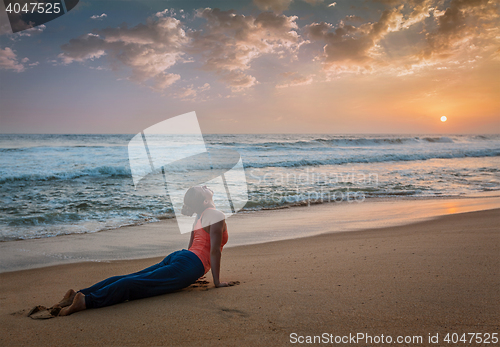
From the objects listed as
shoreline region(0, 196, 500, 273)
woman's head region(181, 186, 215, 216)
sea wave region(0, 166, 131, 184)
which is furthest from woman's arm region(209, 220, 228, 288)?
sea wave region(0, 166, 131, 184)

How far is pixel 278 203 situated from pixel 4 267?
640 cm

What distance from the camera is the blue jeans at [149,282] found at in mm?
2602

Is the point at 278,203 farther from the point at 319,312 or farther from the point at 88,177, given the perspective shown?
the point at 88,177

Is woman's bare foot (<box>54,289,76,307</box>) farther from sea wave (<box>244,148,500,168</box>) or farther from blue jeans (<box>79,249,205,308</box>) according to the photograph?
sea wave (<box>244,148,500,168</box>)

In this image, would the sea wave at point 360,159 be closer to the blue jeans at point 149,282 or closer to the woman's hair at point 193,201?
the woman's hair at point 193,201

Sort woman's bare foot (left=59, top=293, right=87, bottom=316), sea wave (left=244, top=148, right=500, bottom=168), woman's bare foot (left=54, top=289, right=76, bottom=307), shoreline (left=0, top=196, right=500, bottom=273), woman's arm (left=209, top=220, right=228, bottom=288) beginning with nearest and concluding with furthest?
woman's bare foot (left=59, top=293, right=87, bottom=316), woman's bare foot (left=54, top=289, right=76, bottom=307), woman's arm (left=209, top=220, right=228, bottom=288), shoreline (left=0, top=196, right=500, bottom=273), sea wave (left=244, top=148, right=500, bottom=168)

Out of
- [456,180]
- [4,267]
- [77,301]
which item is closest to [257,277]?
[77,301]

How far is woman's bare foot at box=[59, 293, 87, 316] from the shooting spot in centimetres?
245

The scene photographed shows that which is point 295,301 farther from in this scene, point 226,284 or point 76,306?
point 76,306

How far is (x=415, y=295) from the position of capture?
245 cm

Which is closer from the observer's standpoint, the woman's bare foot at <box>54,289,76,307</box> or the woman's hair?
the woman's bare foot at <box>54,289,76,307</box>

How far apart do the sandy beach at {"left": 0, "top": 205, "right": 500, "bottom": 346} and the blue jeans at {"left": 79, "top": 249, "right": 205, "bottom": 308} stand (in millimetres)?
88

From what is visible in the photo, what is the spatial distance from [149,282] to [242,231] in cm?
326

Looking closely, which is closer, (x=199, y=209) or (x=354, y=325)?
(x=354, y=325)
